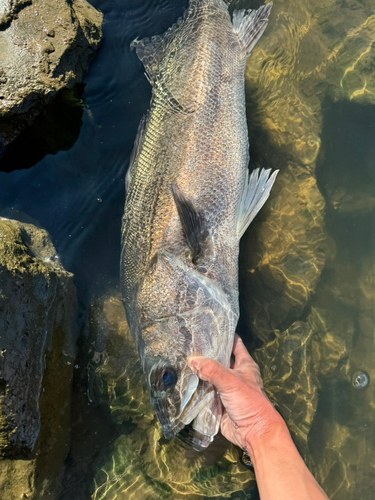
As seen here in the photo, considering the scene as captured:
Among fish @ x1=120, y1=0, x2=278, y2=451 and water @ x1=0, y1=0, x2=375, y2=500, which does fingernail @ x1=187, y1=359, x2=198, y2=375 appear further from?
water @ x1=0, y1=0, x2=375, y2=500

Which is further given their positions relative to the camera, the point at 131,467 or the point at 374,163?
the point at 374,163

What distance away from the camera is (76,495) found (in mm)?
3254

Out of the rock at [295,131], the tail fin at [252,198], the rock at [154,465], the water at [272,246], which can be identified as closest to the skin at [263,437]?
the rock at [154,465]

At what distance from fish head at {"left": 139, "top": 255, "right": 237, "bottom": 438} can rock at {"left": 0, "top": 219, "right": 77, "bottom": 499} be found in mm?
939

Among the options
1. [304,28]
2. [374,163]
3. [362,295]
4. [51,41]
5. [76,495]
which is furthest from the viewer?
[304,28]

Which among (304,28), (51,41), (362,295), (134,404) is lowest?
(134,404)

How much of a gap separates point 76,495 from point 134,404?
914 millimetres

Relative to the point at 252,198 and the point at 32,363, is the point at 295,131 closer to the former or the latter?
the point at 252,198

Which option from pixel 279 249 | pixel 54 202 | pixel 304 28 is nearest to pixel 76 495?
pixel 54 202

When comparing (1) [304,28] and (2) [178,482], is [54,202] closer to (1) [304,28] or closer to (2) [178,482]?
(2) [178,482]

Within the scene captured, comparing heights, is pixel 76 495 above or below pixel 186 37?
below

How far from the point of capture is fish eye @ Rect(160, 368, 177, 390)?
2.65 metres

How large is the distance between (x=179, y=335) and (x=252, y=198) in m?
1.57

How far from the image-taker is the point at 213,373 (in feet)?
8.31
